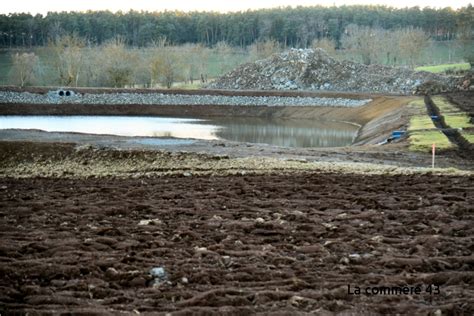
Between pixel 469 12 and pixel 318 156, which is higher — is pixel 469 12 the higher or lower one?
the higher one

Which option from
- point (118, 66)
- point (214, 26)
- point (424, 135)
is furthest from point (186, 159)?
point (214, 26)

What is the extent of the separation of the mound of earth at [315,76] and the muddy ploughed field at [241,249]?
7107 centimetres

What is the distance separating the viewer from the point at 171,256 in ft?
37.0

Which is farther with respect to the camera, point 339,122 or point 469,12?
point 469,12

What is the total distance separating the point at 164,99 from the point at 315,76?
Result: 2424 centimetres

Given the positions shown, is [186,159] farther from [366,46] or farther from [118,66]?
[366,46]

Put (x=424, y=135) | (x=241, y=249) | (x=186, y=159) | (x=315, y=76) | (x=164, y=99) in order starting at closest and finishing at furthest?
(x=241, y=249)
(x=186, y=159)
(x=424, y=135)
(x=164, y=99)
(x=315, y=76)

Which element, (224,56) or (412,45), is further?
(224,56)

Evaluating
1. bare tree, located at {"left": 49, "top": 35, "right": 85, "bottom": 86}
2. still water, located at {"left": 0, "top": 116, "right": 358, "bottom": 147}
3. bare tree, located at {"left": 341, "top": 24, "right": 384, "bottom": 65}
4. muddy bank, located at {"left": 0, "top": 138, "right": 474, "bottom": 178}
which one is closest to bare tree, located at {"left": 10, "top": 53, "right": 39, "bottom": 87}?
bare tree, located at {"left": 49, "top": 35, "right": 85, "bottom": 86}

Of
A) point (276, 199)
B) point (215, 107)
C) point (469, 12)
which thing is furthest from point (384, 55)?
point (276, 199)

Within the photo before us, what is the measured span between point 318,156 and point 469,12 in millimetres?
127756

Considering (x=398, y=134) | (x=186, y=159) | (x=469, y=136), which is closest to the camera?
(x=186, y=159)

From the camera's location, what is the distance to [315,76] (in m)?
94.1

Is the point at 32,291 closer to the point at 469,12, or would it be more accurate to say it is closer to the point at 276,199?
the point at 276,199
